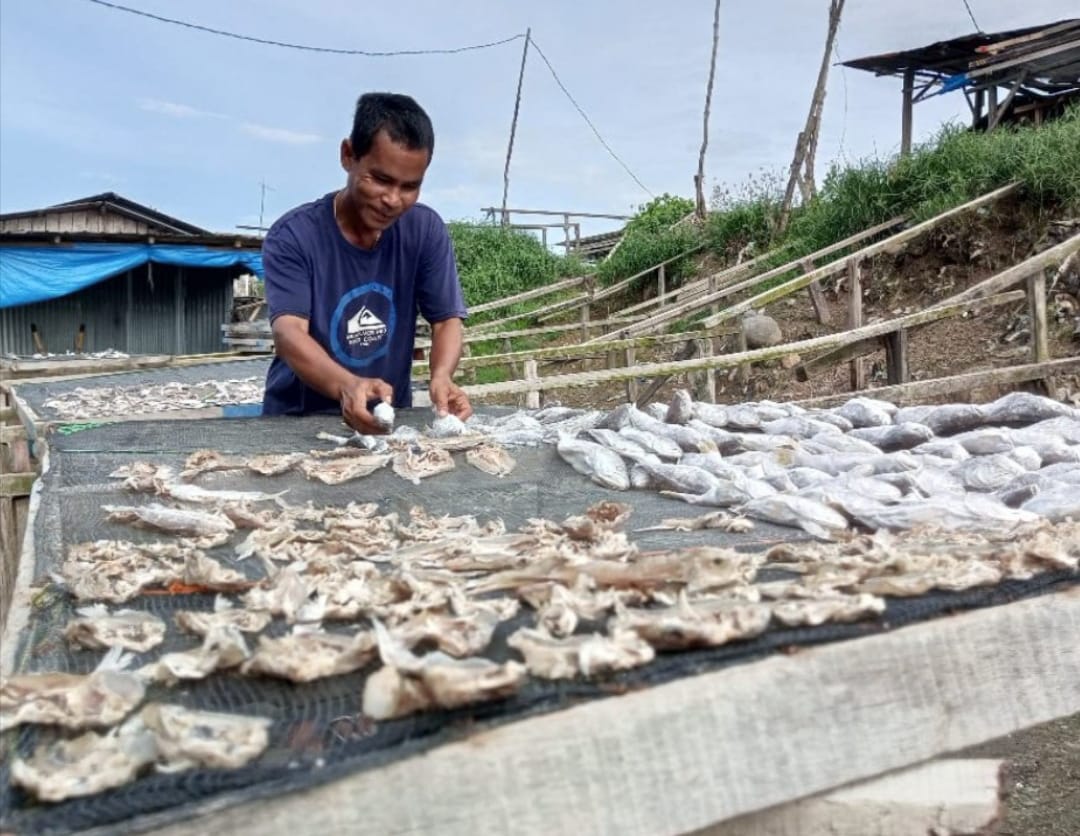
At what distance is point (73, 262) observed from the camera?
16594 mm

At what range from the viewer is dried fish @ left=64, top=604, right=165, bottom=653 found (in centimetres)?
140

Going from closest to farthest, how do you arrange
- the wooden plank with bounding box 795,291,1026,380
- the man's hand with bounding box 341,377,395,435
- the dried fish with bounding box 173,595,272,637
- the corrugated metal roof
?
the dried fish with bounding box 173,595,272,637 → the man's hand with bounding box 341,377,395,435 → the wooden plank with bounding box 795,291,1026,380 → the corrugated metal roof

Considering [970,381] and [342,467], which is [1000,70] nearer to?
[970,381]

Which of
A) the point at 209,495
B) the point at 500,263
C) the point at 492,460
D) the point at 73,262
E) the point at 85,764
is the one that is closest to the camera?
the point at 85,764

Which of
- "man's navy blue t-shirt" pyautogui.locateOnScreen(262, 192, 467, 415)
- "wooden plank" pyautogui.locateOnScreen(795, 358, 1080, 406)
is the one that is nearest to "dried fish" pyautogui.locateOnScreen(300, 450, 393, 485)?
"man's navy blue t-shirt" pyautogui.locateOnScreen(262, 192, 467, 415)

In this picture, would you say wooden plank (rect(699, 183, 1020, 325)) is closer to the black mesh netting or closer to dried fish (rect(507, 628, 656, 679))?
the black mesh netting

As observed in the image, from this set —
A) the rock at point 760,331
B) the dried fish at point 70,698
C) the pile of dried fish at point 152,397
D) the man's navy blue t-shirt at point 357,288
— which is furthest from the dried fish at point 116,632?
the rock at point 760,331

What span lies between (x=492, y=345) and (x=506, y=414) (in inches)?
550

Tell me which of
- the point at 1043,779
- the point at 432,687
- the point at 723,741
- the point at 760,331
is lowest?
the point at 1043,779

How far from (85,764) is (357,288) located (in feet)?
9.64

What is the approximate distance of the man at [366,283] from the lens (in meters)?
3.40

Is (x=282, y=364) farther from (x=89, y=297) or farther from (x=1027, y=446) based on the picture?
(x=89, y=297)

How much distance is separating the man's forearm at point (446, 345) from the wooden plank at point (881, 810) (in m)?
2.88

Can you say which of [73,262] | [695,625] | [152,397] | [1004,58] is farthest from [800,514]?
[73,262]
